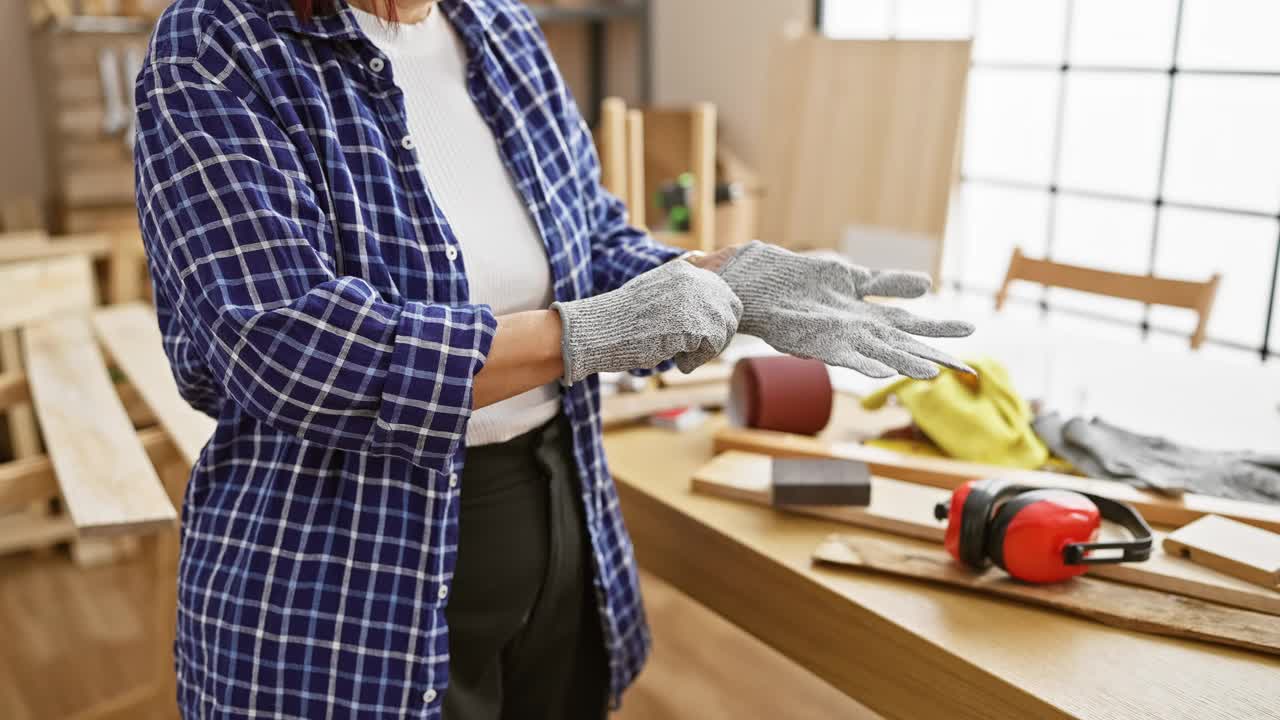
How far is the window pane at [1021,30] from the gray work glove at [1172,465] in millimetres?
2135

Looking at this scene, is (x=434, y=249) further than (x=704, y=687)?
No

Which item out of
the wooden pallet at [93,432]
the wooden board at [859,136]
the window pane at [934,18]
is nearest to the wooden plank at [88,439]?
the wooden pallet at [93,432]

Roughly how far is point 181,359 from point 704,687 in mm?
1659

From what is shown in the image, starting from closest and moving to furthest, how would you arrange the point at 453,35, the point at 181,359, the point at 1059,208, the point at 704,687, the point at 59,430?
the point at 181,359
the point at 453,35
the point at 59,430
the point at 704,687
the point at 1059,208

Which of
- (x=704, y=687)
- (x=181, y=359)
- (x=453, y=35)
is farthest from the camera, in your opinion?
(x=704, y=687)

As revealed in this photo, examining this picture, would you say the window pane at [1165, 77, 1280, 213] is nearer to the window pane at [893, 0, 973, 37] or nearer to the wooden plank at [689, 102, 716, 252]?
the window pane at [893, 0, 973, 37]

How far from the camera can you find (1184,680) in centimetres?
90

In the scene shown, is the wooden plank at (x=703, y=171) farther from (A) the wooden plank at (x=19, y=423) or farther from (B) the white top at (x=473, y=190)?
(A) the wooden plank at (x=19, y=423)

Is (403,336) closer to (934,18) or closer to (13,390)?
(13,390)

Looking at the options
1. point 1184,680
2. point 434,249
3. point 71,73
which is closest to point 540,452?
point 434,249

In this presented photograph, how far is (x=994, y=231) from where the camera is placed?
3.57 meters

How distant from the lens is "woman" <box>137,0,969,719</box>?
0.85 meters

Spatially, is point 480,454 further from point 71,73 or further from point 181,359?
point 71,73

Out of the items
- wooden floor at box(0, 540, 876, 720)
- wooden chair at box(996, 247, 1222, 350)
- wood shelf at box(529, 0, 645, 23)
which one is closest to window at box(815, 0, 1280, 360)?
wooden chair at box(996, 247, 1222, 350)
